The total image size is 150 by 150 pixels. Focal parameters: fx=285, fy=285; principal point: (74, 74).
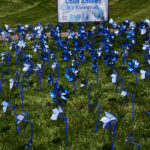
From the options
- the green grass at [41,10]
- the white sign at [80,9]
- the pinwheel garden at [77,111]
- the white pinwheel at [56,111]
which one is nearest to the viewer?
the white pinwheel at [56,111]

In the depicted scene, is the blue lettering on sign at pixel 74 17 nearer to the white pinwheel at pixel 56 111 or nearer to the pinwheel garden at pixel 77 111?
the pinwheel garden at pixel 77 111

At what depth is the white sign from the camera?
30.2 ft

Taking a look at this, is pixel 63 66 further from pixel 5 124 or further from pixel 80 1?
pixel 80 1

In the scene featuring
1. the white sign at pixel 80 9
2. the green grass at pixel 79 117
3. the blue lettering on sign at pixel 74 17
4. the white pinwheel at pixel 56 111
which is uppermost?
the white sign at pixel 80 9

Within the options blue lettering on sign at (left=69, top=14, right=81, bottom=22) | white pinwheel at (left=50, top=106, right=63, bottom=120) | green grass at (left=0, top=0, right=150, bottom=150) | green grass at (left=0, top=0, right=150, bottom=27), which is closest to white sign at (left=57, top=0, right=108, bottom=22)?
blue lettering on sign at (left=69, top=14, right=81, bottom=22)

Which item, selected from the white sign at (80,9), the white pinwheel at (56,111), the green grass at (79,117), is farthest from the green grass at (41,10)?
the white pinwheel at (56,111)

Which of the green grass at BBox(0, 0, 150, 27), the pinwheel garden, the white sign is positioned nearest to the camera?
the pinwheel garden

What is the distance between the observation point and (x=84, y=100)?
4.66m

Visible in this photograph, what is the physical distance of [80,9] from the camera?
30.3ft

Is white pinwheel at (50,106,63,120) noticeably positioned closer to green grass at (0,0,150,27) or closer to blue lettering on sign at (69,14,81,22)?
blue lettering on sign at (69,14,81,22)

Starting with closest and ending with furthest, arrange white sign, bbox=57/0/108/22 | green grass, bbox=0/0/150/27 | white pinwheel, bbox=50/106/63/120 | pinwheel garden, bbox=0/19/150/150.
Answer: white pinwheel, bbox=50/106/63/120 < pinwheel garden, bbox=0/19/150/150 < white sign, bbox=57/0/108/22 < green grass, bbox=0/0/150/27

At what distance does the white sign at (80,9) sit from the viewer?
30.2ft

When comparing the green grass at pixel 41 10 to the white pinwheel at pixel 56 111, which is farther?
the green grass at pixel 41 10

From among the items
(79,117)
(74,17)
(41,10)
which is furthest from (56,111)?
(41,10)
